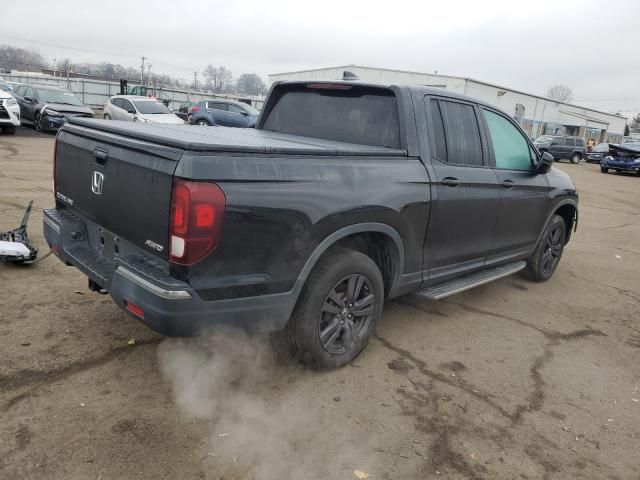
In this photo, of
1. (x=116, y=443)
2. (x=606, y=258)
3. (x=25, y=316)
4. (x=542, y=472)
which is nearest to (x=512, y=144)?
(x=542, y=472)

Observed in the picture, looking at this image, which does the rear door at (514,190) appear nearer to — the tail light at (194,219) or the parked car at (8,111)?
the tail light at (194,219)

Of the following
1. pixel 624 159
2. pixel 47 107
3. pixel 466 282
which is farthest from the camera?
pixel 624 159

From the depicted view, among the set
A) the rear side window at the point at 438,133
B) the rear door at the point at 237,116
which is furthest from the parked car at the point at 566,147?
the rear side window at the point at 438,133

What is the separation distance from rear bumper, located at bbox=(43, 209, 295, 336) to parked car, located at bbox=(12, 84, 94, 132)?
16488mm

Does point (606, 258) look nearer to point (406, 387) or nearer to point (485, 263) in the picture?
point (485, 263)

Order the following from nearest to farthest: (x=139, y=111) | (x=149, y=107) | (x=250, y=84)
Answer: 1. (x=139, y=111)
2. (x=149, y=107)
3. (x=250, y=84)

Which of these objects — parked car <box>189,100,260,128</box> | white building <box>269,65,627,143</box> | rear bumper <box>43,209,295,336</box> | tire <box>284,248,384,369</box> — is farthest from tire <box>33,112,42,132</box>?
white building <box>269,65,627,143</box>

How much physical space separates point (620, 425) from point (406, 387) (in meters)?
1.27

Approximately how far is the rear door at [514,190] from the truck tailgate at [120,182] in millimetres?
2928

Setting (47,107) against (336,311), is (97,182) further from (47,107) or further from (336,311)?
(47,107)

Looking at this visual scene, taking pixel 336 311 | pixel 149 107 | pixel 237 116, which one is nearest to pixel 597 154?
pixel 237 116

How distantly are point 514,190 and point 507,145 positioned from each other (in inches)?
16.7

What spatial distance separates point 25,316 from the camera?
3758mm

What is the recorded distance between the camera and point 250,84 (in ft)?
317
